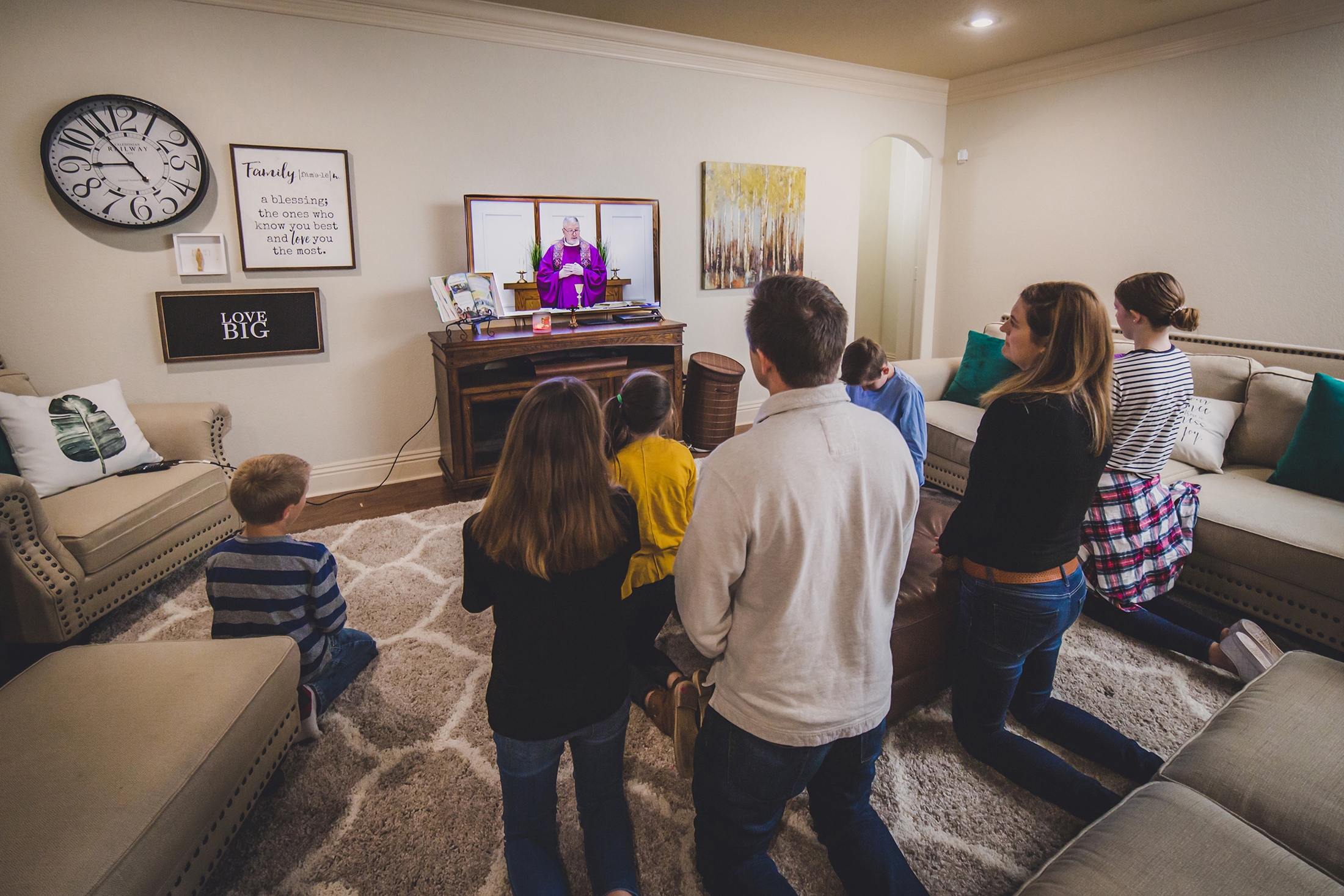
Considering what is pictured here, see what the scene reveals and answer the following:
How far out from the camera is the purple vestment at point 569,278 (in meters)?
3.96

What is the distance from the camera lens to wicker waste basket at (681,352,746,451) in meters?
4.25

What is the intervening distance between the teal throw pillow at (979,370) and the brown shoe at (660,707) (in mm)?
2776

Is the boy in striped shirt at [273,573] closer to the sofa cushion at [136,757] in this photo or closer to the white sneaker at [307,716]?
the white sneaker at [307,716]

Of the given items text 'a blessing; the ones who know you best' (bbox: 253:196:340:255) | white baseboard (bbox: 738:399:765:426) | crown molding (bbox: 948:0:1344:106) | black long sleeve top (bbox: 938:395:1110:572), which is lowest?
white baseboard (bbox: 738:399:765:426)

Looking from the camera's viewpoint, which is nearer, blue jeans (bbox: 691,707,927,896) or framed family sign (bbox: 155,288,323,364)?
blue jeans (bbox: 691,707,927,896)

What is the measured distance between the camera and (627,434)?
1.89 metres

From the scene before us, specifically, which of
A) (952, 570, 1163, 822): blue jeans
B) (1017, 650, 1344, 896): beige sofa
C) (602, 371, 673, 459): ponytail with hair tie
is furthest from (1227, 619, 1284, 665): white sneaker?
(602, 371, 673, 459): ponytail with hair tie

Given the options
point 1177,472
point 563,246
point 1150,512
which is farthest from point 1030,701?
point 563,246

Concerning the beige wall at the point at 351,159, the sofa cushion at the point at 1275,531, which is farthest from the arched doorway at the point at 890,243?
the sofa cushion at the point at 1275,531

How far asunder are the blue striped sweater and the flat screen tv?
2.30m

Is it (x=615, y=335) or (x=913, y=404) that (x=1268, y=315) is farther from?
(x=615, y=335)

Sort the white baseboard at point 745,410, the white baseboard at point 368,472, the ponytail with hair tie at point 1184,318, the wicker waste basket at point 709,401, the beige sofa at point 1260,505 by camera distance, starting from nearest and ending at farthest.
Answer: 1. the ponytail with hair tie at point 1184,318
2. the beige sofa at point 1260,505
3. the white baseboard at point 368,472
4. the wicker waste basket at point 709,401
5. the white baseboard at point 745,410

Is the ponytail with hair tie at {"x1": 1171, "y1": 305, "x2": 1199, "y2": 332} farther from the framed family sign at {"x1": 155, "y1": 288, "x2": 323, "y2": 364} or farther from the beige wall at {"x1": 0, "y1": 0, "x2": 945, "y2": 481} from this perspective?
the framed family sign at {"x1": 155, "y1": 288, "x2": 323, "y2": 364}

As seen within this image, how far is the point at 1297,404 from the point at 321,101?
4.71 m
